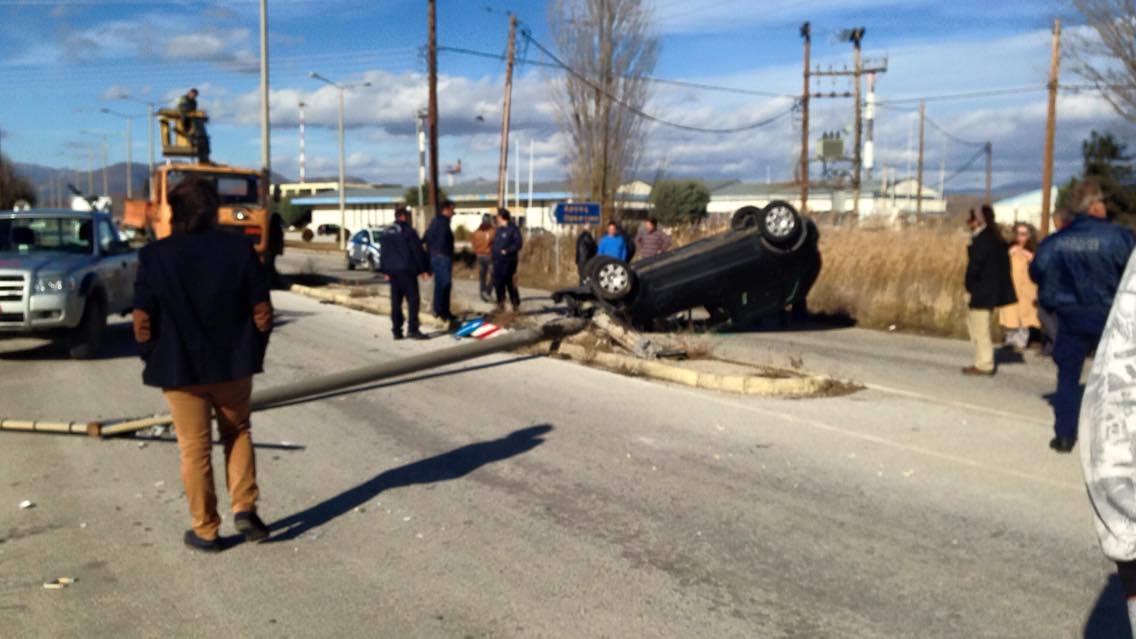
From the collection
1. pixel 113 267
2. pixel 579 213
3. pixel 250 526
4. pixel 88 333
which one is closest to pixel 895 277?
pixel 579 213

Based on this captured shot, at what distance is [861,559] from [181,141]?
2445cm

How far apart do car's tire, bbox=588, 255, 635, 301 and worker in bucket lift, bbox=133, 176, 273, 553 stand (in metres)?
8.62

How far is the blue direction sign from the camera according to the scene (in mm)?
24688

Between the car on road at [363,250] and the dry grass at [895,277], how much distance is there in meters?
13.2

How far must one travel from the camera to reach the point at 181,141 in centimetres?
2611

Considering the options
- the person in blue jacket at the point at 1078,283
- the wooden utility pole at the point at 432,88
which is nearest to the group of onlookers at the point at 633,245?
the person in blue jacket at the point at 1078,283

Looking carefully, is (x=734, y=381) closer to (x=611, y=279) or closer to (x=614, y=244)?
(x=611, y=279)

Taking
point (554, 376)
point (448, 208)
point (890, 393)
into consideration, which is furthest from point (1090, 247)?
point (448, 208)

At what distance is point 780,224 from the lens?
47.7ft

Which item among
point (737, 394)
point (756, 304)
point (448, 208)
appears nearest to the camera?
point (737, 394)

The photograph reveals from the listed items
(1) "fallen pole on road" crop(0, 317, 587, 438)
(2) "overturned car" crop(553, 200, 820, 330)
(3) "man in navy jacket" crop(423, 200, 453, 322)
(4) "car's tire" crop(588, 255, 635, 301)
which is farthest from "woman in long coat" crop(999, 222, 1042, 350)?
(3) "man in navy jacket" crop(423, 200, 453, 322)

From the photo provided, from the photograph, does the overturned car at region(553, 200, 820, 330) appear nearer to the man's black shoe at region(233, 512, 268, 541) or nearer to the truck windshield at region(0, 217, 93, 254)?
the truck windshield at region(0, 217, 93, 254)

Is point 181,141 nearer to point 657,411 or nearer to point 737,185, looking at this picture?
point 657,411

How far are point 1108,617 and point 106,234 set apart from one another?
12964 millimetres
